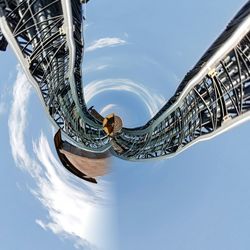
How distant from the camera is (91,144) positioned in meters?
65.4

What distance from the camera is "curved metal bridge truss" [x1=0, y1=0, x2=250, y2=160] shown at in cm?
4247

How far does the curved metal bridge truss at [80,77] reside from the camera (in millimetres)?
42469

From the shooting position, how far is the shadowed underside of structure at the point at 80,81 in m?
42.6

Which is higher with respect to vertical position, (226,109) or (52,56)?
(226,109)

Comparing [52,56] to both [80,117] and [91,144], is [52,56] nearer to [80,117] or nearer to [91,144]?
[80,117]

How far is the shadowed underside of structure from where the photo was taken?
4256 centimetres

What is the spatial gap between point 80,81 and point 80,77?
2.51 feet

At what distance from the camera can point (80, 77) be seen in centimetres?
5850

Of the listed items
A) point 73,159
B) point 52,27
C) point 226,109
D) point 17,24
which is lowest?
point 73,159

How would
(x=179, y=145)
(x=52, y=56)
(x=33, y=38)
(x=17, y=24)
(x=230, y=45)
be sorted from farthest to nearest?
1. (x=179, y=145)
2. (x=52, y=56)
3. (x=33, y=38)
4. (x=17, y=24)
5. (x=230, y=45)

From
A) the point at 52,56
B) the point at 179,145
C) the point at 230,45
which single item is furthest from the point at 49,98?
the point at 230,45

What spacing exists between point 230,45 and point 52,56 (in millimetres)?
21201

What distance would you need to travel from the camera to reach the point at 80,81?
59.1 meters

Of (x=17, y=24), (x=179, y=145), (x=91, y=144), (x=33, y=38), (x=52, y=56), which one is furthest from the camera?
(x=91, y=144)
